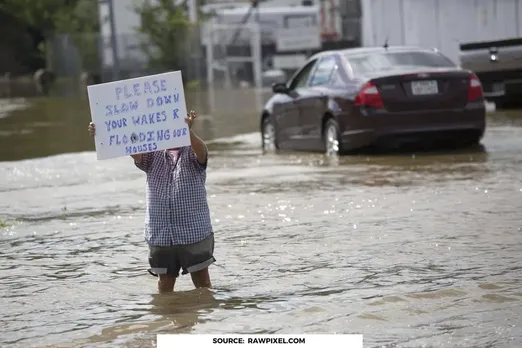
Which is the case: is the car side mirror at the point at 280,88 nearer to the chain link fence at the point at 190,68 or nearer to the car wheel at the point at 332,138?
the car wheel at the point at 332,138

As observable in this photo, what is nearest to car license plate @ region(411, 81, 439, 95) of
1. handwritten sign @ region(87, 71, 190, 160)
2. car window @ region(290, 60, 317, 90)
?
car window @ region(290, 60, 317, 90)

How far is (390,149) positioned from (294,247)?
24.7ft

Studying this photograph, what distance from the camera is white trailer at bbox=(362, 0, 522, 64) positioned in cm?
3256

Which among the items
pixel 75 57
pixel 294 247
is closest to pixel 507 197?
pixel 294 247

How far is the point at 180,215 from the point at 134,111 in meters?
0.73

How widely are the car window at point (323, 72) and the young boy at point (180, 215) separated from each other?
31.2 feet

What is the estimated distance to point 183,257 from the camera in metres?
7.70

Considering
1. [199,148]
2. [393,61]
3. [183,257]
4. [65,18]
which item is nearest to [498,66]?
[393,61]

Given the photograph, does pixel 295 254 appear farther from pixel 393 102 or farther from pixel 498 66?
pixel 498 66

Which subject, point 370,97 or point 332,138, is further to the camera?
point 332,138

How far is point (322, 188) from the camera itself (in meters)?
13.2

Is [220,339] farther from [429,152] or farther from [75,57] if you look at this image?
[75,57]
